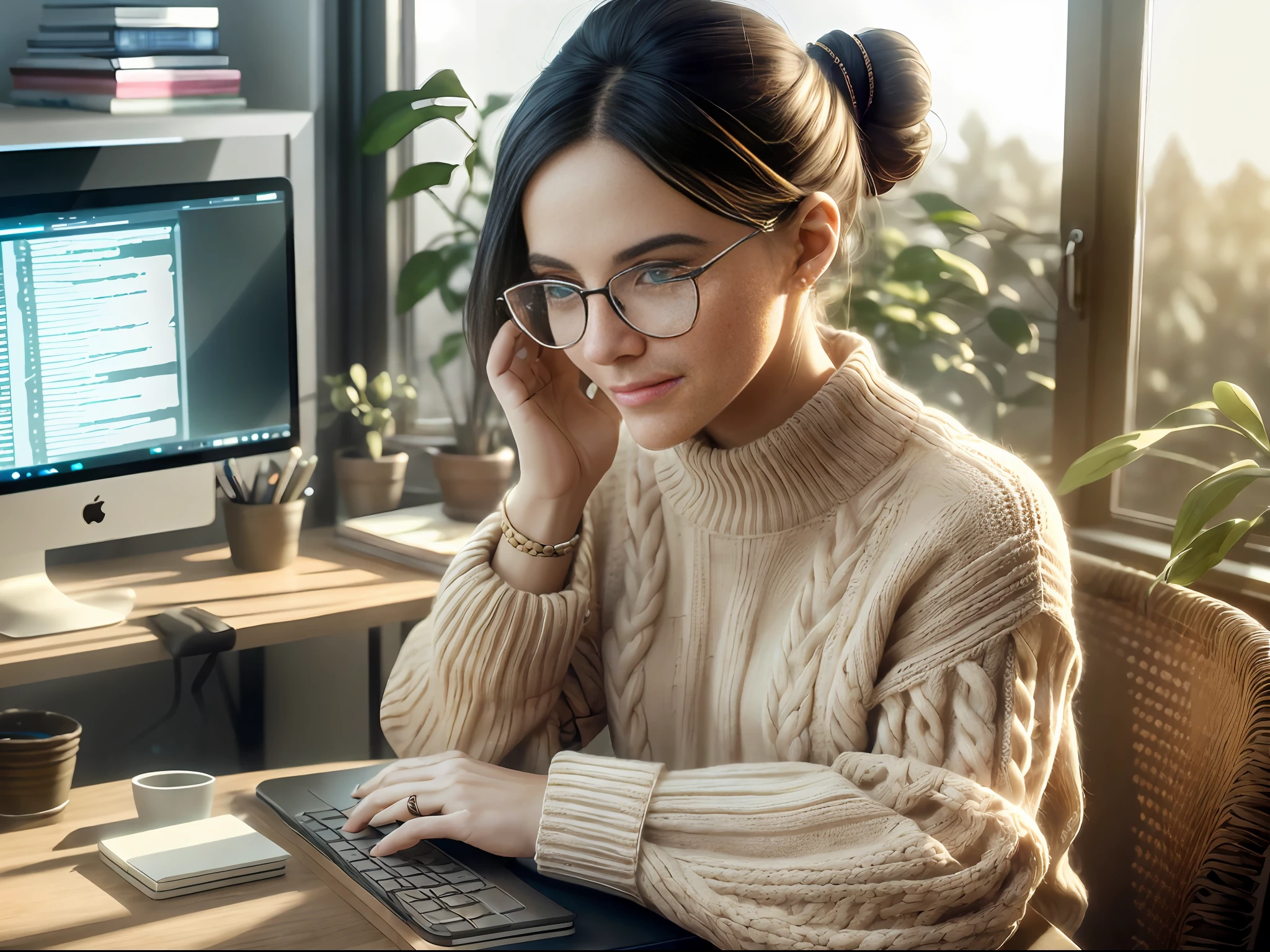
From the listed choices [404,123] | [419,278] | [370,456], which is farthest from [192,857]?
[404,123]

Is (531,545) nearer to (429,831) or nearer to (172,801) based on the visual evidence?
(429,831)

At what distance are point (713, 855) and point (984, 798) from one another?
0.21 metres

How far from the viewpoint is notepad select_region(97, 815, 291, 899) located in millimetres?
1069

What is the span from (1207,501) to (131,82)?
139 centimetres

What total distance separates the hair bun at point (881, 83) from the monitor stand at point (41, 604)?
0.99 meters

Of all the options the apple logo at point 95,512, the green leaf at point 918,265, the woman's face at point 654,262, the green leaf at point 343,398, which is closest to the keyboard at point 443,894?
the woman's face at point 654,262

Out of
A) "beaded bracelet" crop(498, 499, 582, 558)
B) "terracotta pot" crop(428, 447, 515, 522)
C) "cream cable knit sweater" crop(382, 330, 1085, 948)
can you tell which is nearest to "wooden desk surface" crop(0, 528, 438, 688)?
"terracotta pot" crop(428, 447, 515, 522)

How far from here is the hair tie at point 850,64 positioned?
1138 mm

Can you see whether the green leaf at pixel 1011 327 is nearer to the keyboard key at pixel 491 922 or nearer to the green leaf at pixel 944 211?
the green leaf at pixel 944 211

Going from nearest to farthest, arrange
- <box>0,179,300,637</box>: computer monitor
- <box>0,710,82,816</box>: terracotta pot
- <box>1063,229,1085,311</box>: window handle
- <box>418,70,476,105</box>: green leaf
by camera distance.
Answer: <box>0,710,82,816</box>: terracotta pot < <box>0,179,300,637</box>: computer monitor < <box>1063,229,1085,311</box>: window handle < <box>418,70,476,105</box>: green leaf

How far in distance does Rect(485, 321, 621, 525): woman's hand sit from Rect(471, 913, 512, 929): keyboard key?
1.24ft

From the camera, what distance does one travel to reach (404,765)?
1170 mm

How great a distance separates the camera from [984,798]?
99 cm

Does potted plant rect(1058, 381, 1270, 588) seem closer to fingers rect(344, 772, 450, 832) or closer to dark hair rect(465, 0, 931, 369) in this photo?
dark hair rect(465, 0, 931, 369)
